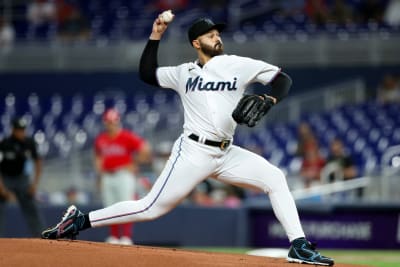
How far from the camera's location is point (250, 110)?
21.7 ft

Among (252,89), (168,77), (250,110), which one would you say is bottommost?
(250,110)

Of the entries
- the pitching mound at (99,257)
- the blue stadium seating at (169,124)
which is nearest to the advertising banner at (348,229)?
the blue stadium seating at (169,124)

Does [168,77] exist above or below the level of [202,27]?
below

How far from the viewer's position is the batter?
6871 mm

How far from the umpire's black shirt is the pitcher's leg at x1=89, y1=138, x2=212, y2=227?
17.7 feet

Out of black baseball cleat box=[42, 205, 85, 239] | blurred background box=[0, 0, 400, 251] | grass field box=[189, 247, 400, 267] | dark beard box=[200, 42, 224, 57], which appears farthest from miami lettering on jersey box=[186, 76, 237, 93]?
blurred background box=[0, 0, 400, 251]

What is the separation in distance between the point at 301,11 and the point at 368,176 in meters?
8.05

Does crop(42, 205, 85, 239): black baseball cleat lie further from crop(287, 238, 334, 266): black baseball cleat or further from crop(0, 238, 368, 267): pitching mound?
crop(287, 238, 334, 266): black baseball cleat

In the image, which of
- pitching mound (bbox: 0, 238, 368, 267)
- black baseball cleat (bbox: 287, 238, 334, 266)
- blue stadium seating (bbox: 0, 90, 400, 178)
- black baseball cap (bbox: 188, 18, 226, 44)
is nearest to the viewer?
pitching mound (bbox: 0, 238, 368, 267)

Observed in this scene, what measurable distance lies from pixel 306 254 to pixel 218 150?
954 millimetres

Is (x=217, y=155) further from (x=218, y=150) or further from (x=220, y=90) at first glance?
(x=220, y=90)

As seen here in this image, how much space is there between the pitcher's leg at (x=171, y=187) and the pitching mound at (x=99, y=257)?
29cm

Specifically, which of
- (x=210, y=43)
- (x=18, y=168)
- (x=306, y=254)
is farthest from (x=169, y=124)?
(x=306, y=254)

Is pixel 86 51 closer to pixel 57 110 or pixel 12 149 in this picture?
pixel 57 110
